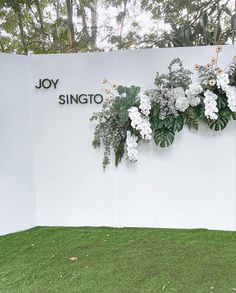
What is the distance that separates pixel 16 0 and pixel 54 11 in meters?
1.99

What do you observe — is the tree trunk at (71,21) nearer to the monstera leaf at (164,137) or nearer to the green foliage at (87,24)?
the green foliage at (87,24)

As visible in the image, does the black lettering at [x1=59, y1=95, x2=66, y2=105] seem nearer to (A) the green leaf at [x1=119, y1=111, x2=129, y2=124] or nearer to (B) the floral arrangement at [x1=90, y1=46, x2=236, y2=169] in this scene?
(B) the floral arrangement at [x1=90, y1=46, x2=236, y2=169]

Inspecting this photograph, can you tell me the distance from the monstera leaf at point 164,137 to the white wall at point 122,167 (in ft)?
0.61

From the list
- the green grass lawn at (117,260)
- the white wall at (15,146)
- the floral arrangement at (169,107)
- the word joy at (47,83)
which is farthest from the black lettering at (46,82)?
the green grass lawn at (117,260)

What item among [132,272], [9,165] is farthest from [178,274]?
[9,165]

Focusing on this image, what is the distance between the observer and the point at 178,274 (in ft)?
9.07

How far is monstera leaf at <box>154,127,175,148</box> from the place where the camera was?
3.61 metres

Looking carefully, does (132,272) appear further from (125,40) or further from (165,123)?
(125,40)

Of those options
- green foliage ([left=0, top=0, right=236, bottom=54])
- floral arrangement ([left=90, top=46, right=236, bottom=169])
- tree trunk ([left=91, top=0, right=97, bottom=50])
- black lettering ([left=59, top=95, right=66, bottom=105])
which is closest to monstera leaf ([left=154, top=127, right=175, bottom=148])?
floral arrangement ([left=90, top=46, right=236, bottom=169])

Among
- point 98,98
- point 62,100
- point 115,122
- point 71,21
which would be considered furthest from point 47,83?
point 71,21

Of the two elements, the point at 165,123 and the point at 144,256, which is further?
the point at 165,123

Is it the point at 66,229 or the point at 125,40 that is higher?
the point at 125,40

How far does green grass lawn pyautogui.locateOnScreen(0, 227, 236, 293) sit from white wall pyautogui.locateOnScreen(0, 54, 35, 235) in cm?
23

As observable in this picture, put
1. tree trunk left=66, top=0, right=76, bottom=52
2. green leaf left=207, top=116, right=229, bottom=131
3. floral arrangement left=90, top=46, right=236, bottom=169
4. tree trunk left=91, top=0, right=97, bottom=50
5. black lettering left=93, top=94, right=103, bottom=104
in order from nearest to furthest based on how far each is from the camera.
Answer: floral arrangement left=90, top=46, right=236, bottom=169 < green leaf left=207, top=116, right=229, bottom=131 < black lettering left=93, top=94, right=103, bottom=104 < tree trunk left=66, top=0, right=76, bottom=52 < tree trunk left=91, top=0, right=97, bottom=50
